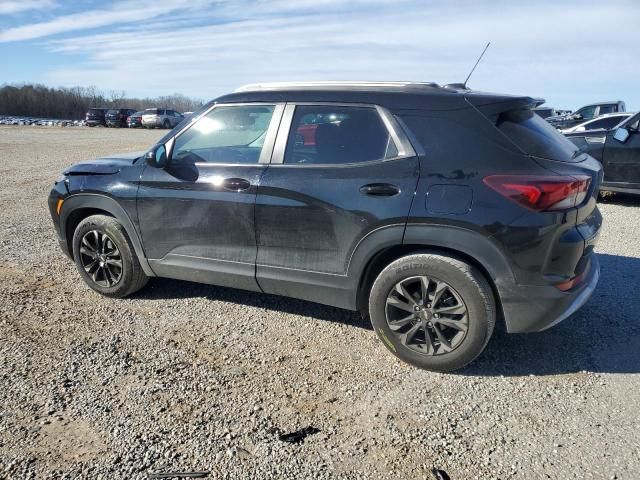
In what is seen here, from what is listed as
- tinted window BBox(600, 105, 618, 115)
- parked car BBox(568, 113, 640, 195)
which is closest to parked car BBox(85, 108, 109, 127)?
tinted window BBox(600, 105, 618, 115)

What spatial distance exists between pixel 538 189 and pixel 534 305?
2.35 ft

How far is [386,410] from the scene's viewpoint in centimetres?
292

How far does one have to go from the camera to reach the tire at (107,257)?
431cm

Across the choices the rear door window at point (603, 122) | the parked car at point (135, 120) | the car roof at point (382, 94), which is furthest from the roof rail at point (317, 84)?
the parked car at point (135, 120)

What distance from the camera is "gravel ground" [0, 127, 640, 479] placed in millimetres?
2492

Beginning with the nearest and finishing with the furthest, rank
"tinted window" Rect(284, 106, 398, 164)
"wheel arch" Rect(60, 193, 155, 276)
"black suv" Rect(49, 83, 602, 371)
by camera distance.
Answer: "black suv" Rect(49, 83, 602, 371) < "tinted window" Rect(284, 106, 398, 164) < "wheel arch" Rect(60, 193, 155, 276)

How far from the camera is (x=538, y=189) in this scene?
292 centimetres

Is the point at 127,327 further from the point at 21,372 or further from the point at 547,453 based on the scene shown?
the point at 547,453

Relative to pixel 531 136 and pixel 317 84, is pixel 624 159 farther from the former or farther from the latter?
pixel 317 84

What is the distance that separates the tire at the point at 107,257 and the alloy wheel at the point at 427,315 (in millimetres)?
2336

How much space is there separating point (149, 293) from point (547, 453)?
11.4 feet

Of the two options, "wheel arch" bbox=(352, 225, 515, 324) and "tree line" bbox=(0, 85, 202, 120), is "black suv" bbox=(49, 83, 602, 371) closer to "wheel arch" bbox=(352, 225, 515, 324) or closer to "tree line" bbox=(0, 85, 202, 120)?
"wheel arch" bbox=(352, 225, 515, 324)

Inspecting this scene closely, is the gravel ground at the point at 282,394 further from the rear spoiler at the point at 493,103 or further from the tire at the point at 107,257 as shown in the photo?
the rear spoiler at the point at 493,103

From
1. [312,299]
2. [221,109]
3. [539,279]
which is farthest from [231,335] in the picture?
[539,279]
